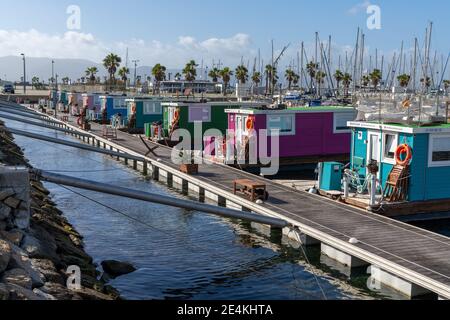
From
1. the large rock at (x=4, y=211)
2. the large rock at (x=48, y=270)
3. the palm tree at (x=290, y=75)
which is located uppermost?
the palm tree at (x=290, y=75)

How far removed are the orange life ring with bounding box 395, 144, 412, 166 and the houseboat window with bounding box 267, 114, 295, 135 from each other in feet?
33.3

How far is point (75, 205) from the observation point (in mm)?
23219

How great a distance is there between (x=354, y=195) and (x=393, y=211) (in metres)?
1.98

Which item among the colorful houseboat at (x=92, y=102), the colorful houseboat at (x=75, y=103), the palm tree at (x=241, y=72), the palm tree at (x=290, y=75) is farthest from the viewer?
the palm tree at (x=290, y=75)

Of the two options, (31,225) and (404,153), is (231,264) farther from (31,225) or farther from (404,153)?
(404,153)

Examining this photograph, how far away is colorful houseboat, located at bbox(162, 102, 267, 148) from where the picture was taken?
36281 millimetres

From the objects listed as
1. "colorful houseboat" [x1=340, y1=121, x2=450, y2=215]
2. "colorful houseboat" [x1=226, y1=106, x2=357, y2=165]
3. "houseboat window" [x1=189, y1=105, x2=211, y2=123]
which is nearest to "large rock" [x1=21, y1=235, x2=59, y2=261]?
"colorful houseboat" [x1=340, y1=121, x2=450, y2=215]

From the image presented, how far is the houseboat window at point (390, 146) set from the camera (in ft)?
63.5

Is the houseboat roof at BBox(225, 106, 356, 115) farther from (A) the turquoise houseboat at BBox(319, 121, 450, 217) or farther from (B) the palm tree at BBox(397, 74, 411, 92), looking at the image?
(B) the palm tree at BBox(397, 74, 411, 92)

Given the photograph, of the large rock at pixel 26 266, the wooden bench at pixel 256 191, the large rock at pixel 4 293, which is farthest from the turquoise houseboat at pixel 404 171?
the large rock at pixel 4 293

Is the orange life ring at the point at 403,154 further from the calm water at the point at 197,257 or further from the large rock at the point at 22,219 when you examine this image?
the large rock at the point at 22,219

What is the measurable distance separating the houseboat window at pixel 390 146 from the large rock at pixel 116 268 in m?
9.51
